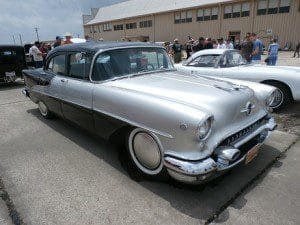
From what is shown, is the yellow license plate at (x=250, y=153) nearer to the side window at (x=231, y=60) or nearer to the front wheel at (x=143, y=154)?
the front wheel at (x=143, y=154)

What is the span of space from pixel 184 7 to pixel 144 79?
1309 inches

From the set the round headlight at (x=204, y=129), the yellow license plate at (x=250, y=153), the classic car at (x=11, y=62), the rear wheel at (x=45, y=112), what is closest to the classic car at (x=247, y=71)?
the yellow license plate at (x=250, y=153)

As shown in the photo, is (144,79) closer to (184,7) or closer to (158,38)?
(184,7)

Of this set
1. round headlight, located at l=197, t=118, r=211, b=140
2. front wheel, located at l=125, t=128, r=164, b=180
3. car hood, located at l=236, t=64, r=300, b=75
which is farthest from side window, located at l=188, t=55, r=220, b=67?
round headlight, located at l=197, t=118, r=211, b=140

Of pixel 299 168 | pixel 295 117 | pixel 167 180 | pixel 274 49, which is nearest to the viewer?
pixel 167 180

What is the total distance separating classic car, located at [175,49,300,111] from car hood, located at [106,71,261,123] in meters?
2.29

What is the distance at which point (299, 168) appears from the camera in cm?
364

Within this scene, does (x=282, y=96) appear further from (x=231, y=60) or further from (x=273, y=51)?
(x=273, y=51)

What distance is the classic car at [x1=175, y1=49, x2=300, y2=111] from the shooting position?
594 centimetres

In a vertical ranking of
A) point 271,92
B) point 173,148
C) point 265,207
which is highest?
point 271,92

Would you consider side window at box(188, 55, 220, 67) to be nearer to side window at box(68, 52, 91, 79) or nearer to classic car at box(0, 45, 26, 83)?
side window at box(68, 52, 91, 79)

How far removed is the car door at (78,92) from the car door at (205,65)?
124 inches

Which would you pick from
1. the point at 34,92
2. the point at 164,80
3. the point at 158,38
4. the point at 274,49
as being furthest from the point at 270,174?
the point at 158,38

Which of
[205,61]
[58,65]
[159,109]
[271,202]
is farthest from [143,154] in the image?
[205,61]
